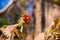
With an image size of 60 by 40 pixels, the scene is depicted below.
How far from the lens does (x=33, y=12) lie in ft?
4.92

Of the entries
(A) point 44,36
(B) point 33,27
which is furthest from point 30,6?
(A) point 44,36

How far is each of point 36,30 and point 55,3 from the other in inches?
10.4

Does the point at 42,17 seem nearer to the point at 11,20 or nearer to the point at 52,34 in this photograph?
the point at 11,20

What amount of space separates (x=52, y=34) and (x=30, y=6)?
76 centimetres

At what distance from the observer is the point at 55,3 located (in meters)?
1.47

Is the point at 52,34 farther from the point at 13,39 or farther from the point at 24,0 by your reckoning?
the point at 24,0

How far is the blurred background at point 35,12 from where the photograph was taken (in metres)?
1.48

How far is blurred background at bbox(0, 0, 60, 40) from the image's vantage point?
148cm

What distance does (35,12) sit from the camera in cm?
151

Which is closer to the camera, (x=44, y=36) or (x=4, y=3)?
(x=44, y=36)

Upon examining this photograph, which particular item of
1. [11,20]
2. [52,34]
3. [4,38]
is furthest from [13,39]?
[11,20]

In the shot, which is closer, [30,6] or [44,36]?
[44,36]

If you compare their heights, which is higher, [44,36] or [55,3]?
[55,3]

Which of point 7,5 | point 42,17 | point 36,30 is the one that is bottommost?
point 36,30
